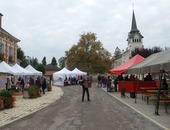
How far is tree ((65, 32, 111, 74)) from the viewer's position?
66.8 m

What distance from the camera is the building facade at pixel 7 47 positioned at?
32.9m

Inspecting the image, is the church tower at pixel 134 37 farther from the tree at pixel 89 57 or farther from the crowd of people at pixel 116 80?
the crowd of people at pixel 116 80

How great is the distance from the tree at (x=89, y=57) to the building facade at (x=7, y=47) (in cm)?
2862

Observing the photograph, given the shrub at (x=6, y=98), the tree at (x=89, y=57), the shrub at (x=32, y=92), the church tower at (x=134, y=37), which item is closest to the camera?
the shrub at (x=6, y=98)

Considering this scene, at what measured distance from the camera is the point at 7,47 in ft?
115

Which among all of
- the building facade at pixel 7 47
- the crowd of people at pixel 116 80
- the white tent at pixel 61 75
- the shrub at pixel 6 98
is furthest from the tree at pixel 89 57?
the shrub at pixel 6 98

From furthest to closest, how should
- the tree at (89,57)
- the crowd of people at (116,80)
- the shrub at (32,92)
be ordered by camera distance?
the tree at (89,57), the crowd of people at (116,80), the shrub at (32,92)

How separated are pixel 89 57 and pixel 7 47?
34.1 meters

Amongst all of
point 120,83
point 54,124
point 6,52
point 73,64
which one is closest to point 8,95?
point 54,124

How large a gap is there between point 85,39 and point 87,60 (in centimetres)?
595

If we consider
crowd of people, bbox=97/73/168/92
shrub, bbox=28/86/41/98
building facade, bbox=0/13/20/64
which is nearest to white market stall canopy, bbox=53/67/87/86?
crowd of people, bbox=97/73/168/92

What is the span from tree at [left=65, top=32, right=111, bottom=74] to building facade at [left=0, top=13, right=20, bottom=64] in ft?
93.9

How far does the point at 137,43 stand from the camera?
107438 mm

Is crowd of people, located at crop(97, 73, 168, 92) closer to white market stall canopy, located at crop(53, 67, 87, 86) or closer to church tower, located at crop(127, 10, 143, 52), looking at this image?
white market stall canopy, located at crop(53, 67, 87, 86)
